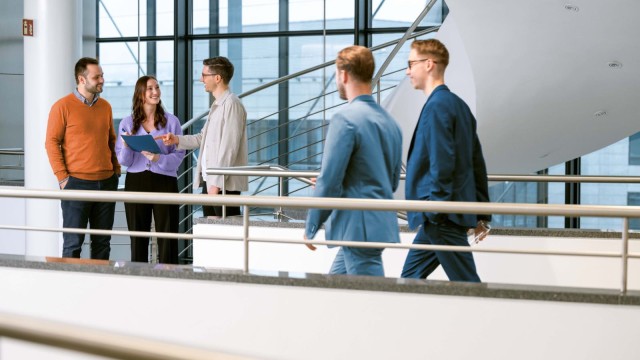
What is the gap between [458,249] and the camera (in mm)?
3180

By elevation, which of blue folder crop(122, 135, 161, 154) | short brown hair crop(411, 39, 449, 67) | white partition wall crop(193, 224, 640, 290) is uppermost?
short brown hair crop(411, 39, 449, 67)

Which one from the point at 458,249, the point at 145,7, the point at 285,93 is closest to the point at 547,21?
the point at 458,249

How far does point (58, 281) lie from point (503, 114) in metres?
3.84

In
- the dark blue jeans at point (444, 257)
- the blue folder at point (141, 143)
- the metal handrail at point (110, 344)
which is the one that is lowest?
the dark blue jeans at point (444, 257)

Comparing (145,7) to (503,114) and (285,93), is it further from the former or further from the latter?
(503,114)

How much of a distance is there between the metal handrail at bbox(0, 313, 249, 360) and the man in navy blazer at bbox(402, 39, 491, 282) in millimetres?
2514

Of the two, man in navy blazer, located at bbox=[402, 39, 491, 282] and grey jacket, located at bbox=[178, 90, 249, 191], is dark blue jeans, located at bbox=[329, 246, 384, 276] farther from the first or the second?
grey jacket, located at bbox=[178, 90, 249, 191]

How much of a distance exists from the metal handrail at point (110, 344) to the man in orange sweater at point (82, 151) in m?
3.86

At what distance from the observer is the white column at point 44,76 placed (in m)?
5.62

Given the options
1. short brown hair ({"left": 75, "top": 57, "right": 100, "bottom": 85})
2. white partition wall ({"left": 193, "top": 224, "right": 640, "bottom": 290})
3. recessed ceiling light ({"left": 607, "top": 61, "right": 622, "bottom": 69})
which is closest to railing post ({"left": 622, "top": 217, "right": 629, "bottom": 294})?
white partition wall ({"left": 193, "top": 224, "right": 640, "bottom": 290})

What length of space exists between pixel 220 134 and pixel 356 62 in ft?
6.41

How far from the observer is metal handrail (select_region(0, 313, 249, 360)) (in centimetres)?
87

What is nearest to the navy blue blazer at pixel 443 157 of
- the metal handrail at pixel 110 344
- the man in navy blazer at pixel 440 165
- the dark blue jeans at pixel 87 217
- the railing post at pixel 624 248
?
the man in navy blazer at pixel 440 165

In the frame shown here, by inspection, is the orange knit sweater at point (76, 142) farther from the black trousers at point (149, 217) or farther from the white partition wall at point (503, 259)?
the white partition wall at point (503, 259)
